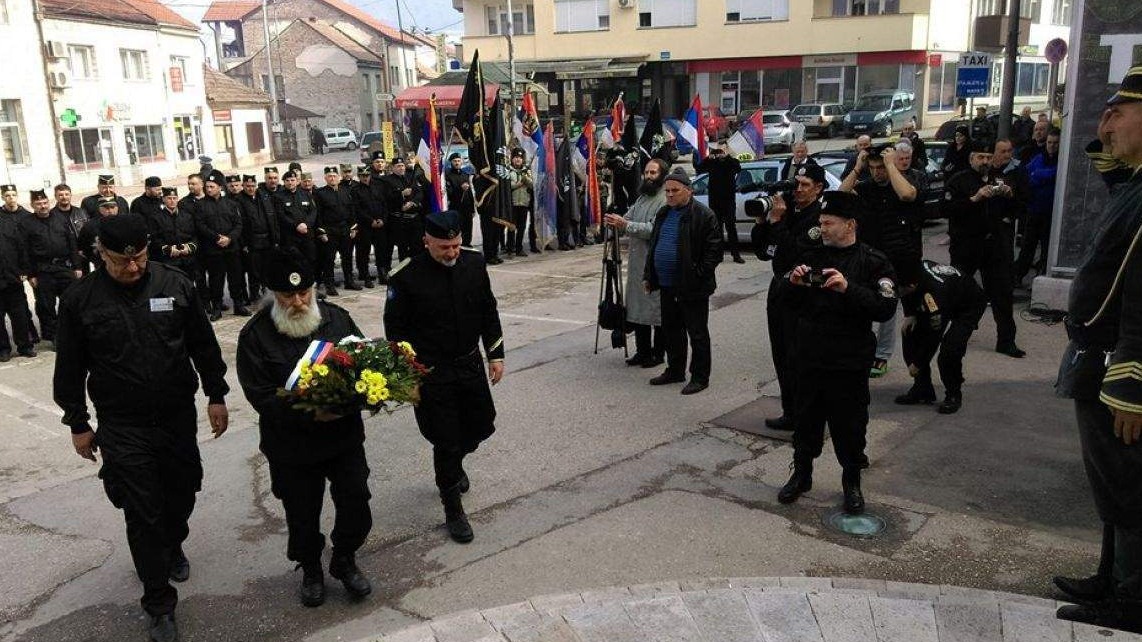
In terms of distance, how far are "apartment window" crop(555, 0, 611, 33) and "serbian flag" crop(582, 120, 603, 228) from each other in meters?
34.4

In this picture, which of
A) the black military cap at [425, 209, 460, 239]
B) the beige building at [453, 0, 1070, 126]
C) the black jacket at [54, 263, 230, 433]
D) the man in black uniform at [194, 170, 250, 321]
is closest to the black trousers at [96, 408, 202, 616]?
the black jacket at [54, 263, 230, 433]

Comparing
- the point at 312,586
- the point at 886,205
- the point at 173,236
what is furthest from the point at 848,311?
the point at 173,236

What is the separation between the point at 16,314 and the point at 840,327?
9.48 m

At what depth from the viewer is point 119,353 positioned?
14.4ft

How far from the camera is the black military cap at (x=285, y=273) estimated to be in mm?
4352

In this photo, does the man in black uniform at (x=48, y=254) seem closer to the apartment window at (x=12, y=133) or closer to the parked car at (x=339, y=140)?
the apartment window at (x=12, y=133)

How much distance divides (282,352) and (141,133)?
138ft

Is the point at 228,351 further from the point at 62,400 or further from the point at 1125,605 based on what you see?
the point at 1125,605

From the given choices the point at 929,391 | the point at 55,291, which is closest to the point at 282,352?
the point at 929,391

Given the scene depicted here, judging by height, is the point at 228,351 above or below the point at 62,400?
below

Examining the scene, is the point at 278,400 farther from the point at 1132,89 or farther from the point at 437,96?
the point at 437,96

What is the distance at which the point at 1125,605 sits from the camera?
401 cm

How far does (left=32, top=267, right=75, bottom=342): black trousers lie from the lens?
1064 centimetres

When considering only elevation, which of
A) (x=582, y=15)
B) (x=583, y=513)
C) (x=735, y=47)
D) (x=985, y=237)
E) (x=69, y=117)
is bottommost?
(x=583, y=513)
